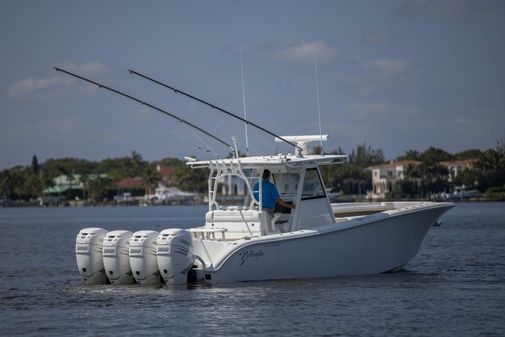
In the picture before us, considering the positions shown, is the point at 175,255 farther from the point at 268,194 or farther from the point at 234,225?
the point at 268,194

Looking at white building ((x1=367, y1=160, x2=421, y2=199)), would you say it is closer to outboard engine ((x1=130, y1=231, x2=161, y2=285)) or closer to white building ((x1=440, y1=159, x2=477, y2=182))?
white building ((x1=440, y1=159, x2=477, y2=182))

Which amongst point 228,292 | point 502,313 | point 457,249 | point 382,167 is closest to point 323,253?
point 228,292

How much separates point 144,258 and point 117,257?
0.67 metres

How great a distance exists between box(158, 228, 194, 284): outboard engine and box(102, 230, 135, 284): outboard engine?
0.85m

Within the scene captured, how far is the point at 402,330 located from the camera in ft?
57.4

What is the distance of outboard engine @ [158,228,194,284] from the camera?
67.5 ft

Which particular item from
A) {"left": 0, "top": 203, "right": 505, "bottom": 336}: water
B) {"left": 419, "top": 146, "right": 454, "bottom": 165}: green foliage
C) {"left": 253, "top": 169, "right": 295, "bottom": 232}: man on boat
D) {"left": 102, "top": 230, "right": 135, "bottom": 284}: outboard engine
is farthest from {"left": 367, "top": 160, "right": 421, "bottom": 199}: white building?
{"left": 102, "top": 230, "right": 135, "bottom": 284}: outboard engine

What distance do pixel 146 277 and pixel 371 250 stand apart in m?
5.50

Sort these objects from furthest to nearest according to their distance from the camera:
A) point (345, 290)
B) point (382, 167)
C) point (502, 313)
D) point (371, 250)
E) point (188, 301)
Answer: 1. point (382, 167)
2. point (371, 250)
3. point (345, 290)
4. point (188, 301)
5. point (502, 313)

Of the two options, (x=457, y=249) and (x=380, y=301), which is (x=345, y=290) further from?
(x=457, y=249)

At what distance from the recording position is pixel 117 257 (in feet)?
69.7

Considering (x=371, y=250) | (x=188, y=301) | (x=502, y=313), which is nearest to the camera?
(x=502, y=313)

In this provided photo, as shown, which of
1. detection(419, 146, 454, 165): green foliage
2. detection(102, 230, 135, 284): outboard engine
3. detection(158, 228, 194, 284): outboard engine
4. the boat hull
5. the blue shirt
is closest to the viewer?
detection(158, 228, 194, 284): outboard engine

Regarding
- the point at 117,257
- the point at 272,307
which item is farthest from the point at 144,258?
the point at 272,307
